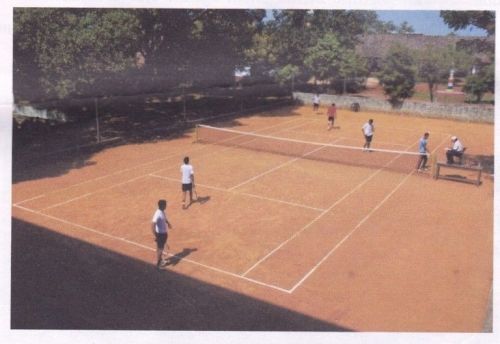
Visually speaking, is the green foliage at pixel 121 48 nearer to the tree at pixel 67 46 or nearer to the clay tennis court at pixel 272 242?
the tree at pixel 67 46

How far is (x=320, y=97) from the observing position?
122ft

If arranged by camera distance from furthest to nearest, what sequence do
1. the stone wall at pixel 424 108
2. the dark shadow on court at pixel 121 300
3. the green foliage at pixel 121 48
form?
the stone wall at pixel 424 108 < the green foliage at pixel 121 48 < the dark shadow on court at pixel 121 300

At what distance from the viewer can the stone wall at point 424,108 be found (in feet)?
101

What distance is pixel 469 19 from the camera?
52.7 ft

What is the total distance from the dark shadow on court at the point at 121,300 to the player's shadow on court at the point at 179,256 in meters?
0.42

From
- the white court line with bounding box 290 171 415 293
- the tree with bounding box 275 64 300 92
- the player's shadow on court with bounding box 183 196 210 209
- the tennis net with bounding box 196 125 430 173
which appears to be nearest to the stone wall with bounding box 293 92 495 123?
the tree with bounding box 275 64 300 92

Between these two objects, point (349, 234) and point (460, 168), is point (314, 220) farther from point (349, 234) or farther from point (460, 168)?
point (460, 168)

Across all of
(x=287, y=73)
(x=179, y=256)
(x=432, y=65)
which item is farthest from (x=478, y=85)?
(x=179, y=256)

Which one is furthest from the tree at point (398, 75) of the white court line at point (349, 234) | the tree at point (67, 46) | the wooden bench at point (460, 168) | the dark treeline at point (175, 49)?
the tree at point (67, 46)

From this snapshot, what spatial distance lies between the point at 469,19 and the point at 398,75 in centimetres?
1968

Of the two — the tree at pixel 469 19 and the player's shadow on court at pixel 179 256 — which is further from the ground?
the tree at pixel 469 19

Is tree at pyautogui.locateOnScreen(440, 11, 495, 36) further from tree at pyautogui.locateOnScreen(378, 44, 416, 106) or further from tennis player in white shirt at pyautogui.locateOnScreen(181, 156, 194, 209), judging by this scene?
tree at pyautogui.locateOnScreen(378, 44, 416, 106)
